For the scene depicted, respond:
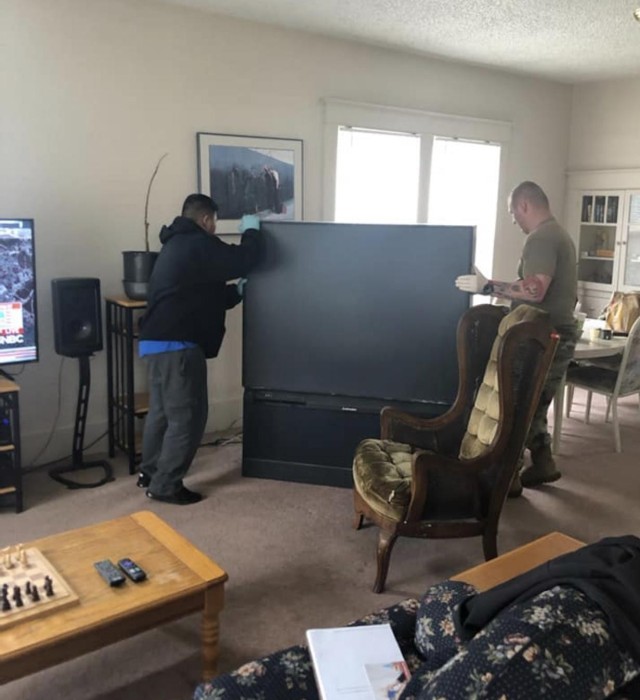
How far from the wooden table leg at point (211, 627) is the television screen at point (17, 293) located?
1.91 meters

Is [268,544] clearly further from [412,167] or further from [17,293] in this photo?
[412,167]

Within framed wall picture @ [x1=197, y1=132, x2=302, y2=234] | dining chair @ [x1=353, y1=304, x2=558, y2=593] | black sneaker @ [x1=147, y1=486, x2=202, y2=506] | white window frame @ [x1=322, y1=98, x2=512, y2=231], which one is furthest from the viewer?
white window frame @ [x1=322, y1=98, x2=512, y2=231]

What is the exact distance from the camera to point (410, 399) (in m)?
3.66

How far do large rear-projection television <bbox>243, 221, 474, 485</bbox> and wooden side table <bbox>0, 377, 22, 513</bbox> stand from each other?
1.14 meters

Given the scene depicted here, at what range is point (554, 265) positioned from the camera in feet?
12.0

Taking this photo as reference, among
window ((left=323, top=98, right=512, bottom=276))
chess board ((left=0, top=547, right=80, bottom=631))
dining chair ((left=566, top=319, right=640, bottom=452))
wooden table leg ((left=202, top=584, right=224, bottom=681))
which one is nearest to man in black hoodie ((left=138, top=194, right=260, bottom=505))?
chess board ((left=0, top=547, right=80, bottom=631))

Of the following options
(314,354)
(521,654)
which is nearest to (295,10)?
(314,354)

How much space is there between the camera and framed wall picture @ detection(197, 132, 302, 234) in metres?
4.43

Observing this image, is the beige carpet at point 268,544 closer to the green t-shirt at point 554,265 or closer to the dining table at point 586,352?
the dining table at point 586,352

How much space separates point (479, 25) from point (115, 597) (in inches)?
159

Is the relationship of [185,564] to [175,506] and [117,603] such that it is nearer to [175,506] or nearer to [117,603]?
[117,603]

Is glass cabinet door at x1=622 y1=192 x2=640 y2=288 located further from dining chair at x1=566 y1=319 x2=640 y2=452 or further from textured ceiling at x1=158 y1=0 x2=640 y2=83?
dining chair at x1=566 y1=319 x2=640 y2=452

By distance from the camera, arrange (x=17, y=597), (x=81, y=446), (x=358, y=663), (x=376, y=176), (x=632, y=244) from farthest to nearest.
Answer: (x=632, y=244)
(x=376, y=176)
(x=81, y=446)
(x=17, y=597)
(x=358, y=663)

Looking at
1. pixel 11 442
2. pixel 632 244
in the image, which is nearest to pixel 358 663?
pixel 11 442
